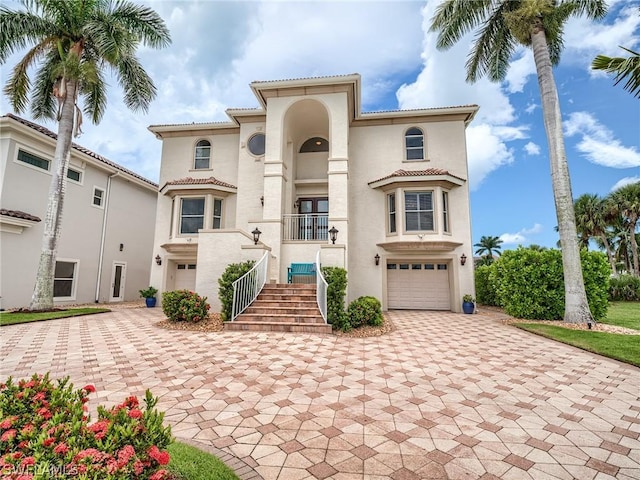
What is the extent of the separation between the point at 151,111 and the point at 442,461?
15619 mm

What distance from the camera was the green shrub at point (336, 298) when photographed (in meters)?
8.17

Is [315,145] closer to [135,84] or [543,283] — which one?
[135,84]

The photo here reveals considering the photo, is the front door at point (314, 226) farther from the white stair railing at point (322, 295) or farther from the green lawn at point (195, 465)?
the green lawn at point (195, 465)

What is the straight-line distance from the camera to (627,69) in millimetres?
5512

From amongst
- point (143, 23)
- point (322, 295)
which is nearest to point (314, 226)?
point (322, 295)

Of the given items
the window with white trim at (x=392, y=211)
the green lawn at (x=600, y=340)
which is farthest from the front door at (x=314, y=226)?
the green lawn at (x=600, y=340)

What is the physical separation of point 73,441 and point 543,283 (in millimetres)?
12413

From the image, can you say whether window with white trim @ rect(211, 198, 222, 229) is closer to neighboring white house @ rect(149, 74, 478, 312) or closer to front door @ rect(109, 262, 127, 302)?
neighboring white house @ rect(149, 74, 478, 312)

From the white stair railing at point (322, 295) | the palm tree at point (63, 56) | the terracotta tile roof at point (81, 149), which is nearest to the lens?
the white stair railing at point (322, 295)

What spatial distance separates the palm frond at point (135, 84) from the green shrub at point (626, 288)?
26364 mm

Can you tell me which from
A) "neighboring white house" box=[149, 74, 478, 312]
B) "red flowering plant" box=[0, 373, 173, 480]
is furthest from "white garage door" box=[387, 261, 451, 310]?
"red flowering plant" box=[0, 373, 173, 480]

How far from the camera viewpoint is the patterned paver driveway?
8.54ft

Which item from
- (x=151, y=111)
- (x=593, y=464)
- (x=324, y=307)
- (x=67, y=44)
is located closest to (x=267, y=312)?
(x=324, y=307)

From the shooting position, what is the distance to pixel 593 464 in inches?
101
